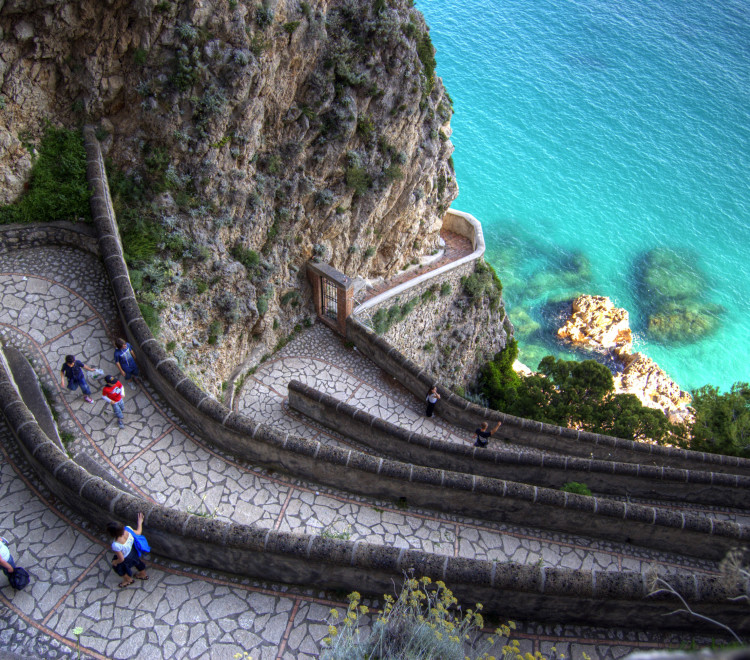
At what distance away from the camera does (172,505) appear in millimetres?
9125

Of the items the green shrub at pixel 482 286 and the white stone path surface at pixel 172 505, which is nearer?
the white stone path surface at pixel 172 505

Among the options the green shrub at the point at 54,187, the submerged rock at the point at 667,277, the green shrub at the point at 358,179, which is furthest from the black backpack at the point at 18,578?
the submerged rock at the point at 667,277

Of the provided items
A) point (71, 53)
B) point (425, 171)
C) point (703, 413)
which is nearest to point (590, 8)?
point (425, 171)

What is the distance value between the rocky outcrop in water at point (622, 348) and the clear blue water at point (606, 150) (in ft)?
5.67

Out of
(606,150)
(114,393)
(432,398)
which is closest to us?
(114,393)

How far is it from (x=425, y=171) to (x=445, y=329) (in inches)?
270

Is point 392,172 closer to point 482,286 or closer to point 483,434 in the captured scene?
point 482,286

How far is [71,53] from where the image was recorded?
13.0 metres

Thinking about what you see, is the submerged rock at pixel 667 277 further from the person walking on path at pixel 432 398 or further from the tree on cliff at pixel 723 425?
the person walking on path at pixel 432 398

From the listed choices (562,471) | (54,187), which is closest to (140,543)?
(562,471)

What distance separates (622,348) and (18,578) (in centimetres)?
3379

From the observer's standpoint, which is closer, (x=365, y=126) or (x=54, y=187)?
(x=54, y=187)

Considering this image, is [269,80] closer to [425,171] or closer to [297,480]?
[425,171]

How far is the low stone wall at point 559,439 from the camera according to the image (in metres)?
13.1
